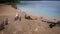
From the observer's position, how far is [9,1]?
34.5 feet

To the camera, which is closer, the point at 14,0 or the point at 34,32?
the point at 34,32

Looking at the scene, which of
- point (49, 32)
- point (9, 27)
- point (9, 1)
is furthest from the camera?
point (9, 1)

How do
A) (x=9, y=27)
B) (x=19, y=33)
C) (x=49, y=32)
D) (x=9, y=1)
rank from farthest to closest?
1. (x=9, y=1)
2. (x=9, y=27)
3. (x=49, y=32)
4. (x=19, y=33)

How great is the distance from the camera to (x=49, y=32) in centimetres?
354

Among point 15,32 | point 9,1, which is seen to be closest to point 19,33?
point 15,32

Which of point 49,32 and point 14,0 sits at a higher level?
point 14,0

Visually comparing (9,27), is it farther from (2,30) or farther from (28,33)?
(28,33)

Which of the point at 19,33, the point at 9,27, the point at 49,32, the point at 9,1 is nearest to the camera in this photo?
the point at 19,33

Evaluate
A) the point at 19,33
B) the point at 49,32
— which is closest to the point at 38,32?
the point at 49,32

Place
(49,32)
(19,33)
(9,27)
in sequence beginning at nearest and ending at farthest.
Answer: (19,33) < (49,32) < (9,27)

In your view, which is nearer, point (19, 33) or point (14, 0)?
point (19, 33)

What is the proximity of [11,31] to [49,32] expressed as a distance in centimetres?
110

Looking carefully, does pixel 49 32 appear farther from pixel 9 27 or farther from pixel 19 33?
pixel 9 27

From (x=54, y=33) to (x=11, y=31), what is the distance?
1241 mm
